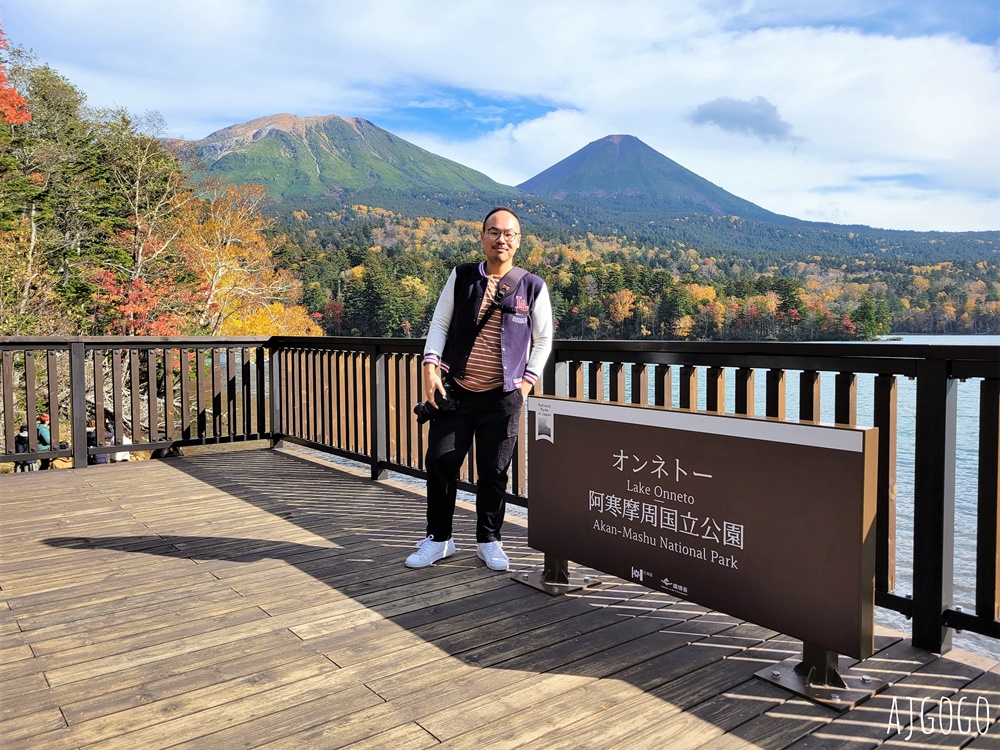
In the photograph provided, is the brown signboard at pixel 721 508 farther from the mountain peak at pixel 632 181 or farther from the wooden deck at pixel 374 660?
the mountain peak at pixel 632 181

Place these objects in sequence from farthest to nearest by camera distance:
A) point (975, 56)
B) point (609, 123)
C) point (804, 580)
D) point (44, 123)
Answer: point (609, 123) → point (975, 56) → point (44, 123) → point (804, 580)

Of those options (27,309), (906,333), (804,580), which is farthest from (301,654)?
(906,333)

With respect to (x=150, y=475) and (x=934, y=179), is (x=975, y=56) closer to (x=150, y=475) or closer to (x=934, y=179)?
(x=934, y=179)

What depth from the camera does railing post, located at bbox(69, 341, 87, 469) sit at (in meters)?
5.43

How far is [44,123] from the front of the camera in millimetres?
22422

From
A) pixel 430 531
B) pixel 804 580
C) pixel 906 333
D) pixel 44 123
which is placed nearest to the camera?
pixel 804 580

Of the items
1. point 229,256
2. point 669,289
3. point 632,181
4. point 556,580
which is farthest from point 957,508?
point 632,181

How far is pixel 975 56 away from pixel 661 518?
12249cm

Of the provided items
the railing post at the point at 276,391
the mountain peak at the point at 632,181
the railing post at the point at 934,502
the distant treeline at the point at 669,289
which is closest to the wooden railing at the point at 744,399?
the railing post at the point at 934,502

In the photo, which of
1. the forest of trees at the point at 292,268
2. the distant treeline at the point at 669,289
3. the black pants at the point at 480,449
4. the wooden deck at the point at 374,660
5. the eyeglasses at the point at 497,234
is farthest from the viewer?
the distant treeline at the point at 669,289

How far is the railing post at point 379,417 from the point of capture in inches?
191

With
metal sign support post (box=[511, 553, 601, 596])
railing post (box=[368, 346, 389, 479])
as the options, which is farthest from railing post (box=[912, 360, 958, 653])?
railing post (box=[368, 346, 389, 479])

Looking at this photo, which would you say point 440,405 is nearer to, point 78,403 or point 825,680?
A: point 825,680

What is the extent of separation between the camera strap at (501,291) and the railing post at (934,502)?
1433 mm
